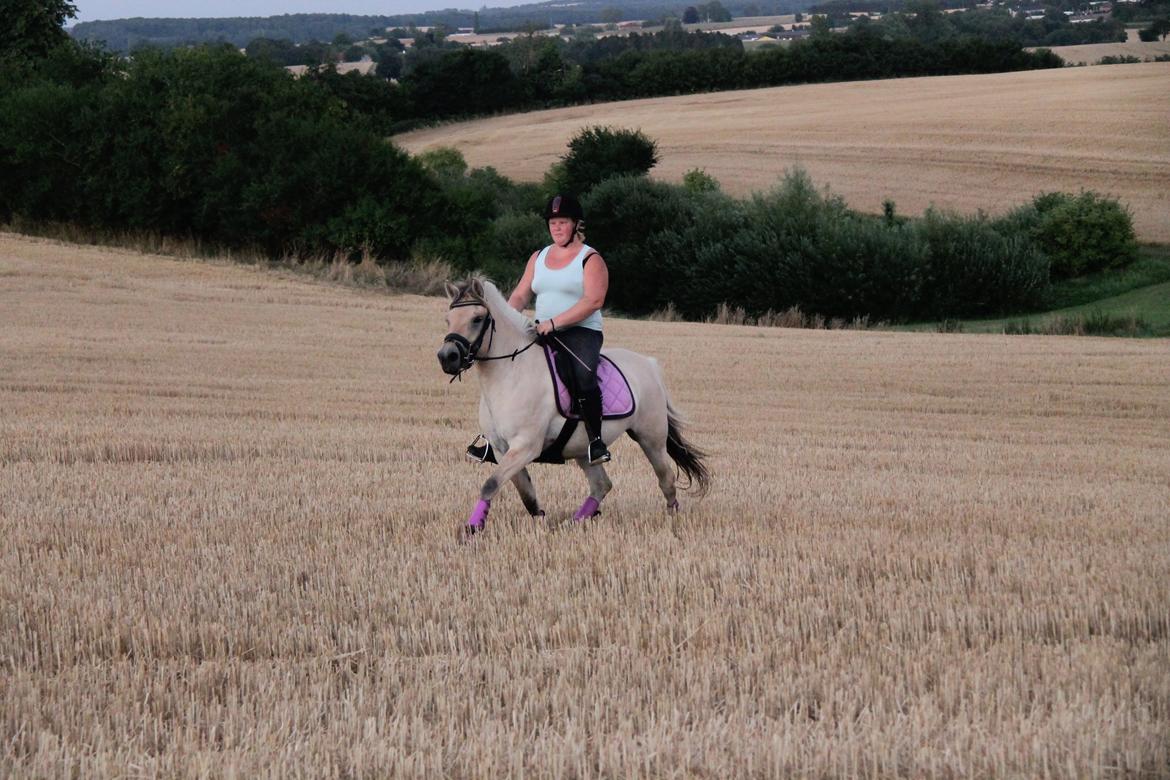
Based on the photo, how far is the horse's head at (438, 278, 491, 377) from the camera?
27.6 ft

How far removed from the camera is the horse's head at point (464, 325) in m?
8.42

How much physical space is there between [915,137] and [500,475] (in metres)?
71.7

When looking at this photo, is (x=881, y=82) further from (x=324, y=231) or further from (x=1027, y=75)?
(x=324, y=231)

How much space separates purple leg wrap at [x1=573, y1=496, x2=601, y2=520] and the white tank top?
1.30 meters

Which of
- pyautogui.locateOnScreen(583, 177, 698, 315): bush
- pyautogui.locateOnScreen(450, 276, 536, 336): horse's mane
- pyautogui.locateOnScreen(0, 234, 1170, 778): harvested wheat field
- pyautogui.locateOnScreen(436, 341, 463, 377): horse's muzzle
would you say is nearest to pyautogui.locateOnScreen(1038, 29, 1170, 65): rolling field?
pyautogui.locateOnScreen(583, 177, 698, 315): bush

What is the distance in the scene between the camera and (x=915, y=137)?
7650 centimetres

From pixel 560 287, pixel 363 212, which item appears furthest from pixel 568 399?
pixel 363 212

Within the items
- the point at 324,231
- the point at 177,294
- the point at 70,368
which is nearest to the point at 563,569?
the point at 70,368

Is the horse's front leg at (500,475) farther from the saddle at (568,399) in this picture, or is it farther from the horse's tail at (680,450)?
the horse's tail at (680,450)

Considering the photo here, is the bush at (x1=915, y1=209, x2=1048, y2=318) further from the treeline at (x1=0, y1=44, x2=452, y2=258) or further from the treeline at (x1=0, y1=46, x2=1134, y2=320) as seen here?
the treeline at (x1=0, y1=44, x2=452, y2=258)

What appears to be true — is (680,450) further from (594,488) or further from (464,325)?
(464,325)

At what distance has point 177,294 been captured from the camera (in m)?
32.8

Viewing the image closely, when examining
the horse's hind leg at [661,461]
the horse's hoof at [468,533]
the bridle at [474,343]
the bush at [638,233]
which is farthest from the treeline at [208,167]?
the horse's hoof at [468,533]

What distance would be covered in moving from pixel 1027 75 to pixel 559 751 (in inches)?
3722
